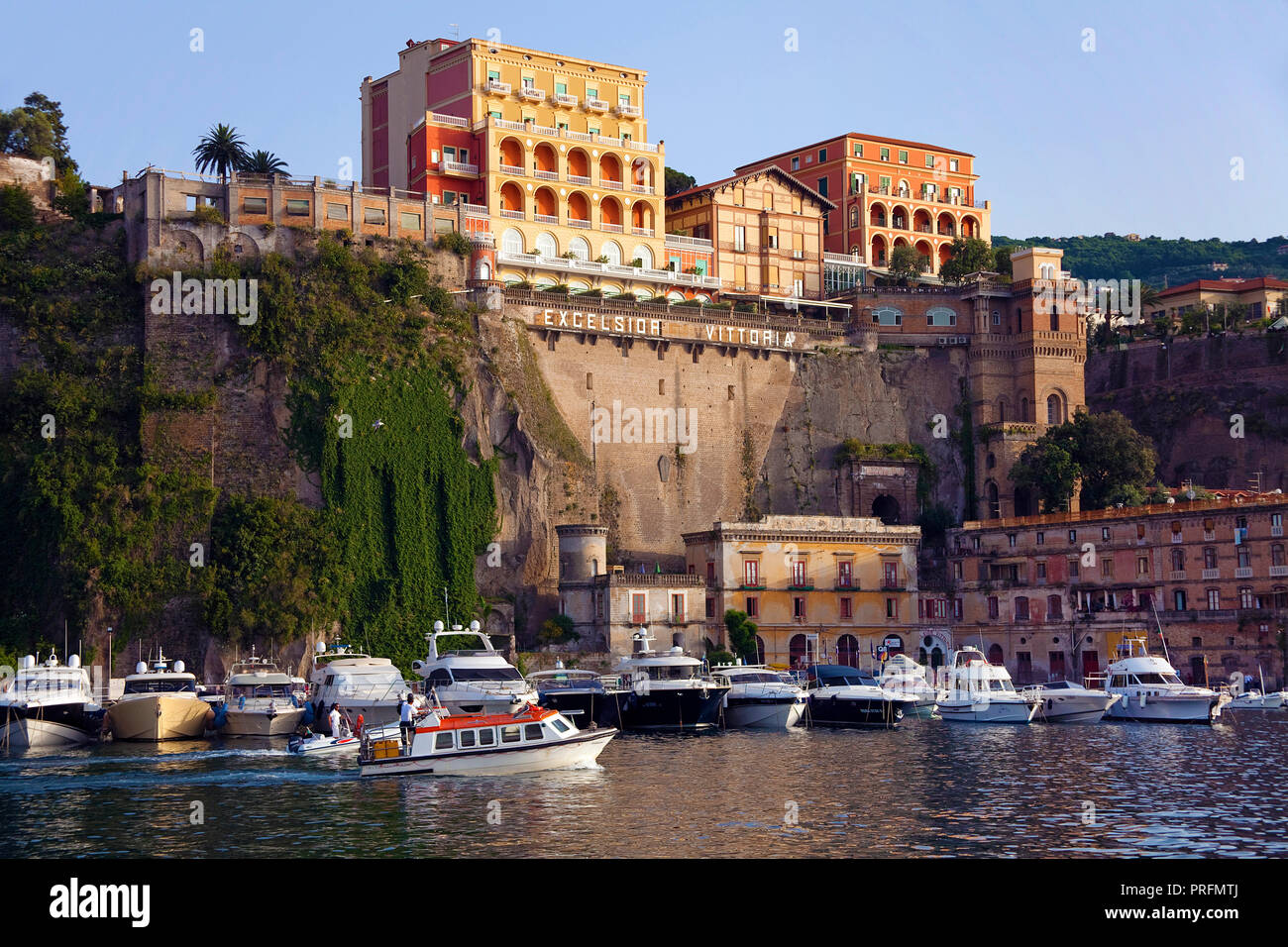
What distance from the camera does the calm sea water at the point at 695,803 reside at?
29.8m

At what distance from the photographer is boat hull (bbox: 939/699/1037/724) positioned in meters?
61.8

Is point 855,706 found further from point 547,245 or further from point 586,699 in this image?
point 547,245

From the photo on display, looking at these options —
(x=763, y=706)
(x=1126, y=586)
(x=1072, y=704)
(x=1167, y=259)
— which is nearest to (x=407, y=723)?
(x=763, y=706)

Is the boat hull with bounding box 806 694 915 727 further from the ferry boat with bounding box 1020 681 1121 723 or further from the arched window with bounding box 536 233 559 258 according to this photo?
the arched window with bounding box 536 233 559 258

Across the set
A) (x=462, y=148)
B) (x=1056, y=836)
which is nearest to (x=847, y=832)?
(x=1056, y=836)

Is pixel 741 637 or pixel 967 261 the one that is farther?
pixel 967 261

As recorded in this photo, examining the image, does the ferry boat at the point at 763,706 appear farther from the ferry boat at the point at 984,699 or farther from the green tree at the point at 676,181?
the green tree at the point at 676,181

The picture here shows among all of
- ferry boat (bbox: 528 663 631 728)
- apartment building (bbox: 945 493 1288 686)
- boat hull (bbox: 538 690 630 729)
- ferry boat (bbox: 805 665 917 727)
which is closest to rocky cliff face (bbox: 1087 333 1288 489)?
apartment building (bbox: 945 493 1288 686)

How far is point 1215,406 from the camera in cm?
9619

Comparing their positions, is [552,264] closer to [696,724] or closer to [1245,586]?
[696,724]

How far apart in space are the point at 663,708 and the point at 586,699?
3.08 m

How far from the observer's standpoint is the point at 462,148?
85438 mm

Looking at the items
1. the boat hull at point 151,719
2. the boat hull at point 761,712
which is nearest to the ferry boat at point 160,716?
the boat hull at point 151,719

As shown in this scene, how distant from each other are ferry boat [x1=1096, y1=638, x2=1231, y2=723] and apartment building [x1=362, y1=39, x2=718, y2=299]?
36007 mm
